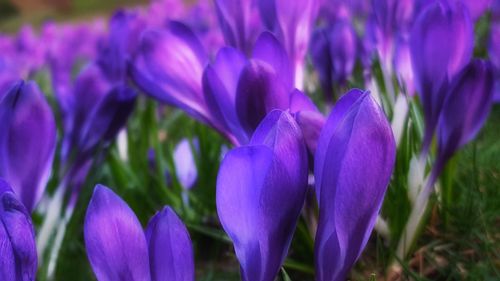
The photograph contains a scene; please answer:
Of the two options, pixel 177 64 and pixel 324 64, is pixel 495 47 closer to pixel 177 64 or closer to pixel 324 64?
pixel 324 64

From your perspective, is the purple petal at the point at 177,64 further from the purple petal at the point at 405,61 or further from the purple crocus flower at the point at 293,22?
the purple petal at the point at 405,61

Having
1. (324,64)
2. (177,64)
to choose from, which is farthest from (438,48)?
(324,64)

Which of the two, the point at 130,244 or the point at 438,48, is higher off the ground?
the point at 438,48

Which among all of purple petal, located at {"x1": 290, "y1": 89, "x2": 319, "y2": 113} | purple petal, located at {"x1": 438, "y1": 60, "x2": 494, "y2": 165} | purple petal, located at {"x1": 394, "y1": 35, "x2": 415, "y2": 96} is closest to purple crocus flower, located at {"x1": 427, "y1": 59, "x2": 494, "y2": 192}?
purple petal, located at {"x1": 438, "y1": 60, "x2": 494, "y2": 165}

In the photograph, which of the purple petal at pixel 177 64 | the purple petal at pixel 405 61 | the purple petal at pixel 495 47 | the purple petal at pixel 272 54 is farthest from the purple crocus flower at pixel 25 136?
the purple petal at pixel 495 47

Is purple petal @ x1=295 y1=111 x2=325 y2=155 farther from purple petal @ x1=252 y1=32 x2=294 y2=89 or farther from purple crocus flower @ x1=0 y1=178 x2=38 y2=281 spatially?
purple crocus flower @ x1=0 y1=178 x2=38 y2=281

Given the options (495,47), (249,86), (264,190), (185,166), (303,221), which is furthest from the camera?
(495,47)
